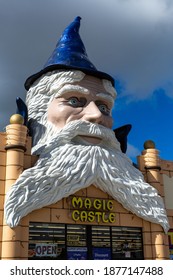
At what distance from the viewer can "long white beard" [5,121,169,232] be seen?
499 inches

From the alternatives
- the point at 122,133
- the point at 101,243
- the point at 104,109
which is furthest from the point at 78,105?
the point at 101,243

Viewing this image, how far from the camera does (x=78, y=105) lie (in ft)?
49.1

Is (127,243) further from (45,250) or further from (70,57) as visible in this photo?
(70,57)

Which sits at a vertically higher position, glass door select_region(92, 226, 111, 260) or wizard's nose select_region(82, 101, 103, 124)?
wizard's nose select_region(82, 101, 103, 124)

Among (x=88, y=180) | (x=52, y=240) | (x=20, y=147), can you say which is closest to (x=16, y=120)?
(x=20, y=147)

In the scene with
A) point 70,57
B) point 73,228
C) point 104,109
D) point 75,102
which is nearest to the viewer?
point 73,228

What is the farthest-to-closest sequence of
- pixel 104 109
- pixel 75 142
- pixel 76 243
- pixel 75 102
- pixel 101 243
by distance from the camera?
pixel 104 109 → pixel 75 102 → pixel 75 142 → pixel 101 243 → pixel 76 243

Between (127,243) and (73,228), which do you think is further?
(127,243)

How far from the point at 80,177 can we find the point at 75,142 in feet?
4.88

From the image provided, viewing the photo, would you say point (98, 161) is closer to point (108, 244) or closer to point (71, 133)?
point (71, 133)

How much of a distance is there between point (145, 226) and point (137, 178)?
180 centimetres

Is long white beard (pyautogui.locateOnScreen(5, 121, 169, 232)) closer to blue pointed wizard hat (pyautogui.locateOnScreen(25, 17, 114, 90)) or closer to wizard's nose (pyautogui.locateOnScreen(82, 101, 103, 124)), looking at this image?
wizard's nose (pyautogui.locateOnScreen(82, 101, 103, 124))

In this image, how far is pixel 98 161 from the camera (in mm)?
14273

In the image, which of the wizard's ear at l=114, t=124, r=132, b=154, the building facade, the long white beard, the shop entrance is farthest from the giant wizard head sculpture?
the wizard's ear at l=114, t=124, r=132, b=154
